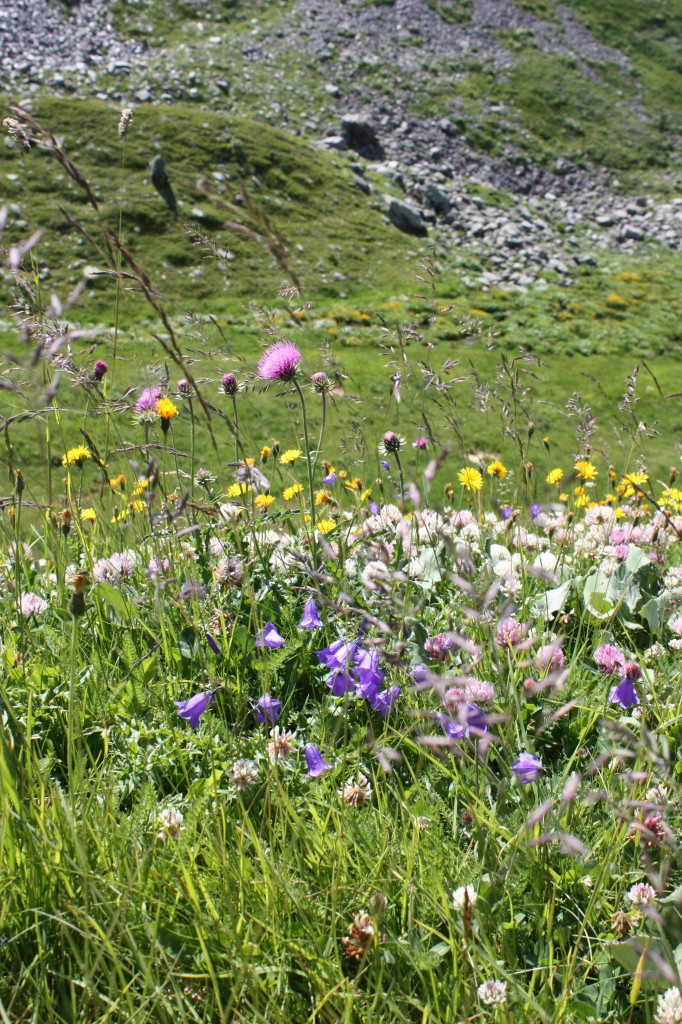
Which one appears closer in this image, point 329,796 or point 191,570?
point 329,796

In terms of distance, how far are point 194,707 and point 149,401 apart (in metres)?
1.06

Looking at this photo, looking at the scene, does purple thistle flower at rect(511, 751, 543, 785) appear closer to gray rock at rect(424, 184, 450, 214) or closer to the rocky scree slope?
the rocky scree slope

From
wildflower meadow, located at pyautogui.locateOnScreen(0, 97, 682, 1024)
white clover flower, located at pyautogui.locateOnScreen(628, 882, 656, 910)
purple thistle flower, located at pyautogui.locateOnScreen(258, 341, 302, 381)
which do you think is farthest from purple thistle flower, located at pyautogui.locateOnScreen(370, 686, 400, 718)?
purple thistle flower, located at pyautogui.locateOnScreen(258, 341, 302, 381)

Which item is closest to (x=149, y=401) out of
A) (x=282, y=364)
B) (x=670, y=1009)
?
(x=282, y=364)

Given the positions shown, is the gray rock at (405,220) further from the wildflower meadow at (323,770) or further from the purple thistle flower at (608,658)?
the purple thistle flower at (608,658)

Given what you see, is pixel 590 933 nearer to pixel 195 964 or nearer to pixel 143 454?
pixel 195 964

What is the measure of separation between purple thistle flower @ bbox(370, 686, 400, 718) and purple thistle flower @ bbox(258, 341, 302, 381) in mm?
972

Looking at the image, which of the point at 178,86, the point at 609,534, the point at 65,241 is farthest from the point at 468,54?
the point at 609,534

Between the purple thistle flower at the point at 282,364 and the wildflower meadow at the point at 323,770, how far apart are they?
0.01 meters

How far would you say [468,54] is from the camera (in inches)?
1925

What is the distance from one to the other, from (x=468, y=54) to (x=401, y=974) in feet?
188

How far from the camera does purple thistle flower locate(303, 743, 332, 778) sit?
1726mm

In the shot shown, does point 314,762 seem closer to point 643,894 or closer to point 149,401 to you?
point 643,894

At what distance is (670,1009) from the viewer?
1.14m
